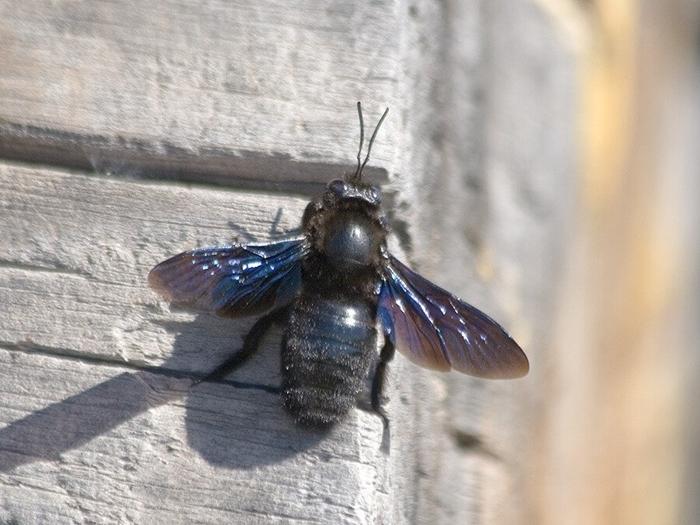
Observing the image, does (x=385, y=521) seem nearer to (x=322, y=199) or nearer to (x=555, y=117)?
(x=322, y=199)

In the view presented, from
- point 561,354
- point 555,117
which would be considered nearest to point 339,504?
point 561,354

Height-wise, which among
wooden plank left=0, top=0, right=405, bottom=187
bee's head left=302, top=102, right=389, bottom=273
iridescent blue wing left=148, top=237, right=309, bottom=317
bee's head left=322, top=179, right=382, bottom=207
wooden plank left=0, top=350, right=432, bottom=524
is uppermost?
wooden plank left=0, top=0, right=405, bottom=187

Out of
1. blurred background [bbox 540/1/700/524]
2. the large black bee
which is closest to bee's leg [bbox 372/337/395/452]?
the large black bee

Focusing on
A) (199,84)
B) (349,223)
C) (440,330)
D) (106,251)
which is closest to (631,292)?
(440,330)

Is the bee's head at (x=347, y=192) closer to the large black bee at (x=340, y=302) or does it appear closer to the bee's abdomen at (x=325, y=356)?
the large black bee at (x=340, y=302)

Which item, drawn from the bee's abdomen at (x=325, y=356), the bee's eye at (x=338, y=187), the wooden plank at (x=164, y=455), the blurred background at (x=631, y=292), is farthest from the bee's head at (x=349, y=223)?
the blurred background at (x=631, y=292)

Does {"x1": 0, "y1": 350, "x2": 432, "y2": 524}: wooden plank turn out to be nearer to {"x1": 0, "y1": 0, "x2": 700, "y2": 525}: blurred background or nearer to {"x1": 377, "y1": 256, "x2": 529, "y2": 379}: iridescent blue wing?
{"x1": 0, "y1": 0, "x2": 700, "y2": 525}: blurred background
